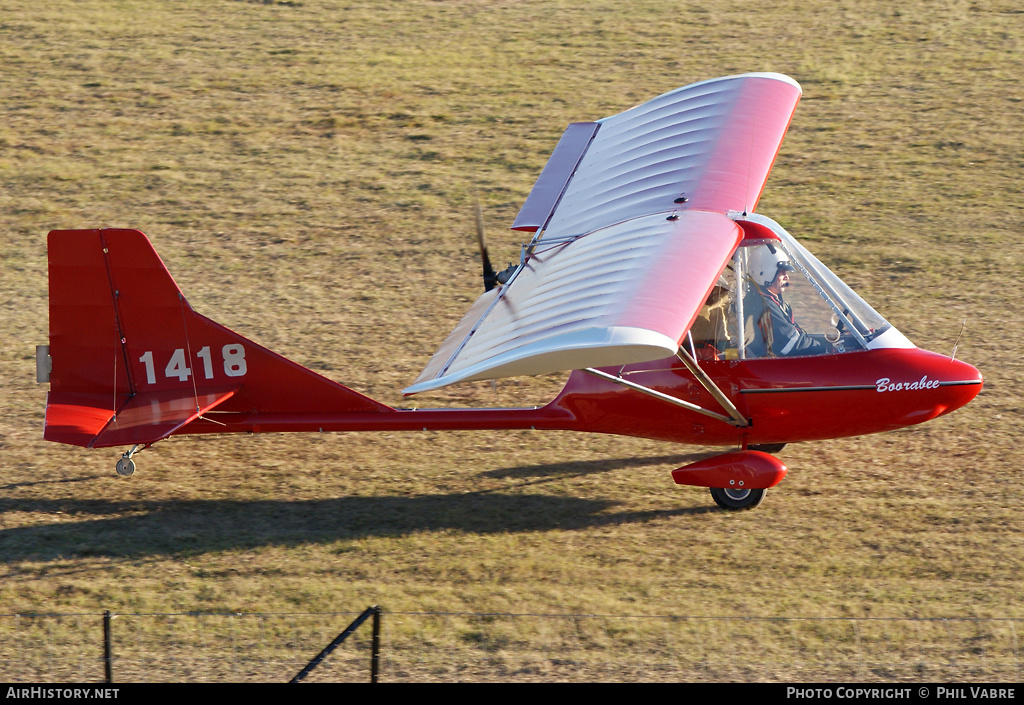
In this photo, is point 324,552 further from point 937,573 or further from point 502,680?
point 937,573

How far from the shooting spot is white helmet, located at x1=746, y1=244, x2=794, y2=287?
9.04 meters

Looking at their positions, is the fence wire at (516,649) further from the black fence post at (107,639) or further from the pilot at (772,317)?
the pilot at (772,317)

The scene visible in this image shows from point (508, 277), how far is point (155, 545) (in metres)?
3.94

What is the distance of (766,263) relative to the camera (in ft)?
29.8

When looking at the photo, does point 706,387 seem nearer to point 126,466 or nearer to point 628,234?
point 628,234

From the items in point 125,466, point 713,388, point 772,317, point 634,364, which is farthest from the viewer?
point 125,466

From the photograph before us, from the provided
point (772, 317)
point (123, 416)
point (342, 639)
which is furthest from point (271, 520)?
point (772, 317)

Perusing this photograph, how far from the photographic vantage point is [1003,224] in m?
15.5

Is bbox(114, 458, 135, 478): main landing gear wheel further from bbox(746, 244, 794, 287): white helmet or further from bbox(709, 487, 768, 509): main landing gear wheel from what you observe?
bbox(746, 244, 794, 287): white helmet

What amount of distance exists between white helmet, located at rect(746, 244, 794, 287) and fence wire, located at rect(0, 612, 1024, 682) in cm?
293

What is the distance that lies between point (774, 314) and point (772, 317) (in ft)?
0.10

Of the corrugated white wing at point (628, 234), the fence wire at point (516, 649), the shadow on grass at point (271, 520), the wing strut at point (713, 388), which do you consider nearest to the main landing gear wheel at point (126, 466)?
the shadow on grass at point (271, 520)

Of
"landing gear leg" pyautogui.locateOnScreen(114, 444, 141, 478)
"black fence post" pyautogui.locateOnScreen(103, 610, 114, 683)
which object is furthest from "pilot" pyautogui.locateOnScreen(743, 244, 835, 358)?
"landing gear leg" pyautogui.locateOnScreen(114, 444, 141, 478)
